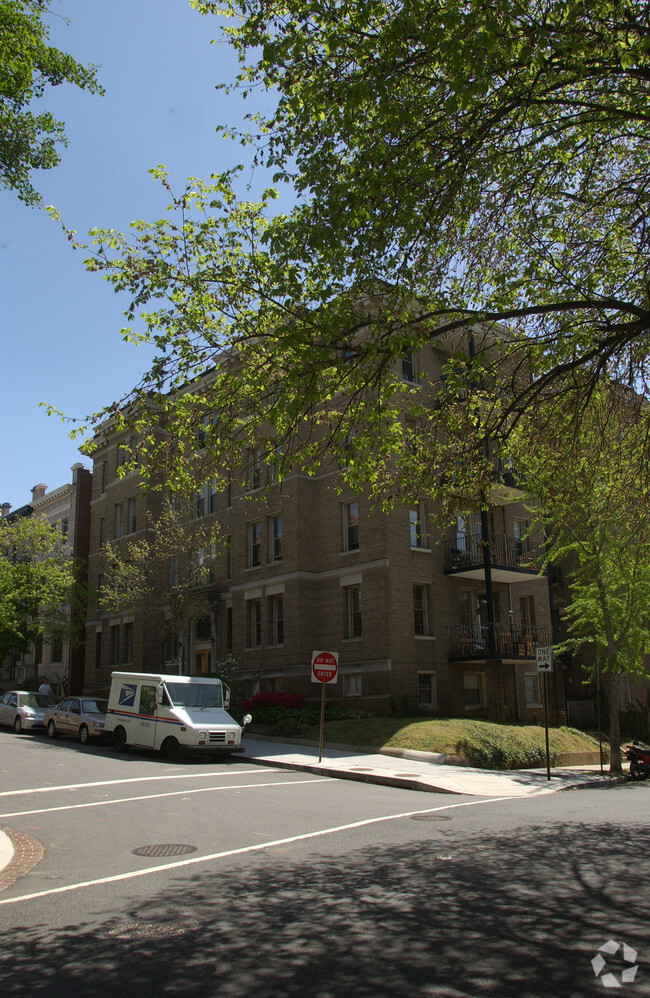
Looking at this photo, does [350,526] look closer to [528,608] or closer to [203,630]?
[528,608]

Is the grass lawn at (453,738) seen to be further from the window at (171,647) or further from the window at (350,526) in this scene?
the window at (171,647)

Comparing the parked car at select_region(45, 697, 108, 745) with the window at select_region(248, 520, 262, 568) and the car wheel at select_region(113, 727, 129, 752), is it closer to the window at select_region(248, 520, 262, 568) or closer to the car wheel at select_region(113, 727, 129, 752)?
the car wheel at select_region(113, 727, 129, 752)

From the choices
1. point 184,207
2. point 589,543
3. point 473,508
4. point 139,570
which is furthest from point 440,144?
point 139,570

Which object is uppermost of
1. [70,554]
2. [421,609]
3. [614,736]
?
[70,554]

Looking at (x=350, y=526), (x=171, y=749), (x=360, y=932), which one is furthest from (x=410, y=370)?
(x=360, y=932)

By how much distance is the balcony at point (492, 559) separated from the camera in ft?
91.4

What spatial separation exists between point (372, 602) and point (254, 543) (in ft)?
24.0

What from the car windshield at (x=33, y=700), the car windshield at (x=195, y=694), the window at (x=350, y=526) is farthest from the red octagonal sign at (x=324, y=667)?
the car windshield at (x=33, y=700)

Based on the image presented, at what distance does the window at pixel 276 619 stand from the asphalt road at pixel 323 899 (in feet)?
56.7

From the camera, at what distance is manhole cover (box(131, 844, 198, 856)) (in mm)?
→ 8919

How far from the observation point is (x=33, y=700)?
2853 cm

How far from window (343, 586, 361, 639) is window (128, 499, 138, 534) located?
14.9 m

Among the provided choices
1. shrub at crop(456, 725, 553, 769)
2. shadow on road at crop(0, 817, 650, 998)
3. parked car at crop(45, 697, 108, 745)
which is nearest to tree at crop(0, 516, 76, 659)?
parked car at crop(45, 697, 108, 745)

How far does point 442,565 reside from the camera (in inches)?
1113
